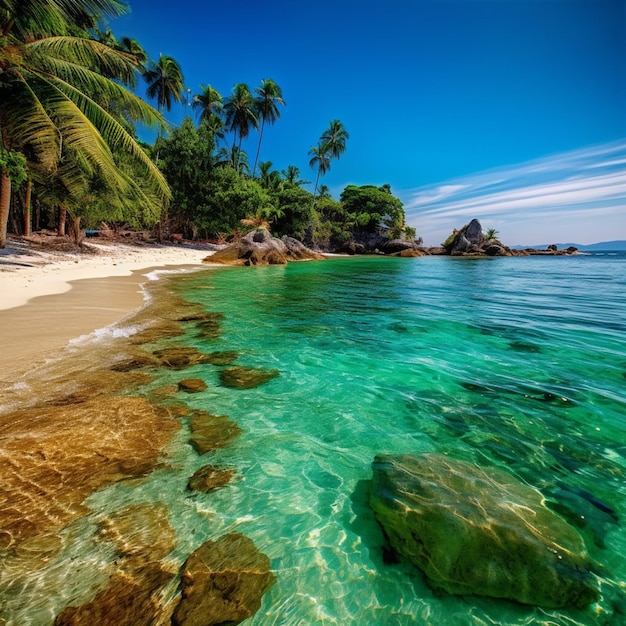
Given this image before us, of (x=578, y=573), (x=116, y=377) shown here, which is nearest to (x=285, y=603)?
(x=578, y=573)

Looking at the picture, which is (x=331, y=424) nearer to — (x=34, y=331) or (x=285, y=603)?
(x=285, y=603)

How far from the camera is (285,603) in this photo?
1762mm

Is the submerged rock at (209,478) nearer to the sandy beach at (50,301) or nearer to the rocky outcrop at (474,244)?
the sandy beach at (50,301)

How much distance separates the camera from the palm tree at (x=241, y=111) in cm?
3969

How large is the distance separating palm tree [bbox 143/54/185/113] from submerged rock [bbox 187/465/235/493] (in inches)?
1726

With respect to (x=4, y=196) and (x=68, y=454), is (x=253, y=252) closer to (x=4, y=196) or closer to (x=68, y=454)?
(x=4, y=196)

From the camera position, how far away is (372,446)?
10.5 ft

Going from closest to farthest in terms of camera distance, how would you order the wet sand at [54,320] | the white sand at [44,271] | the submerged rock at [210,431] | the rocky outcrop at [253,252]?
the submerged rock at [210,431]
the wet sand at [54,320]
the white sand at [44,271]
the rocky outcrop at [253,252]

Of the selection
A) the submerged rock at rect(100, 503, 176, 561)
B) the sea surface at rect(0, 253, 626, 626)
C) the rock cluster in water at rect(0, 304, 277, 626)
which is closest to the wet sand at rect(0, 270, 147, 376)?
the sea surface at rect(0, 253, 626, 626)

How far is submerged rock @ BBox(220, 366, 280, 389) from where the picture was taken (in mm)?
4344

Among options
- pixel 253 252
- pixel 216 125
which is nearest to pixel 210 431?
pixel 253 252

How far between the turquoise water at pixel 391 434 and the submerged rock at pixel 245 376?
0.57ft

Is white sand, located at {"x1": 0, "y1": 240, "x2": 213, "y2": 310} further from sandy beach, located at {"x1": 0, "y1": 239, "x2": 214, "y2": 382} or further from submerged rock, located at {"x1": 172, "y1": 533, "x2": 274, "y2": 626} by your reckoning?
submerged rock, located at {"x1": 172, "y1": 533, "x2": 274, "y2": 626}

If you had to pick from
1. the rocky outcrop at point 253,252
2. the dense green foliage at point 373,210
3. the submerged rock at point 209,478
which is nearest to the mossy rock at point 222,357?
the submerged rock at point 209,478
